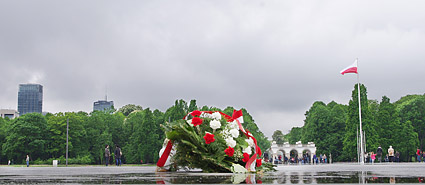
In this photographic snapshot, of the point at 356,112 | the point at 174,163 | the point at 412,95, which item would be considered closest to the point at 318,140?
the point at 356,112

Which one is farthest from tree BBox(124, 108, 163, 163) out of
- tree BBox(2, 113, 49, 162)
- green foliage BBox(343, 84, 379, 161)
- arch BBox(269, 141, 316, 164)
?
green foliage BBox(343, 84, 379, 161)

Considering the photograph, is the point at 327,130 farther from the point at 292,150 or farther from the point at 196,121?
the point at 196,121

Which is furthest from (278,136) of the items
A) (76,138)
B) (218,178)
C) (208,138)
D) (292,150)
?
(218,178)

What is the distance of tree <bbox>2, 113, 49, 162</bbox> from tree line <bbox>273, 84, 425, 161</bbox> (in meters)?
45.7

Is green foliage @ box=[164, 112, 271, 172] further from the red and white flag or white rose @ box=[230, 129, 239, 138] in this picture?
the red and white flag

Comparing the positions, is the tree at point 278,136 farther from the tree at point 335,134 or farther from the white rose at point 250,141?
the white rose at point 250,141

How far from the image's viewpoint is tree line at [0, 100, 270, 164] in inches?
2692

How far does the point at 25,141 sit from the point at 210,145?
65607 millimetres

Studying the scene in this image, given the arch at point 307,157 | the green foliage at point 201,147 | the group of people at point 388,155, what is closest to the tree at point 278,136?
the arch at point 307,157

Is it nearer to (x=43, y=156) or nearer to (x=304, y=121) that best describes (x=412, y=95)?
(x=304, y=121)

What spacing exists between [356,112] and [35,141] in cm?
4861

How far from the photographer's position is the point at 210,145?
32.7 ft

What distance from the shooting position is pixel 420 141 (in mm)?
75562

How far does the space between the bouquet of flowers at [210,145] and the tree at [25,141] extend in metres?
62.9
